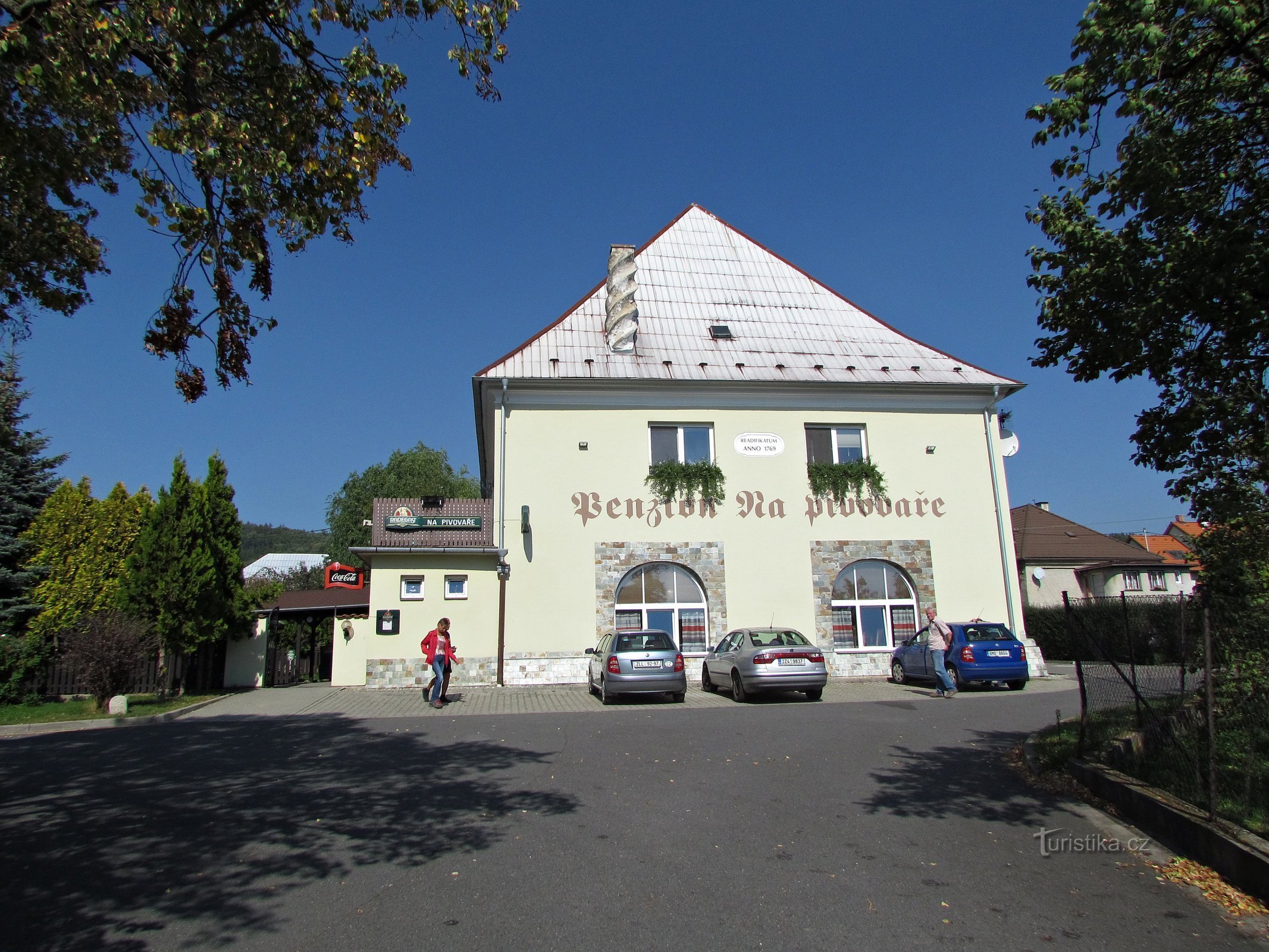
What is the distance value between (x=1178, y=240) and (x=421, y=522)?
56.8ft

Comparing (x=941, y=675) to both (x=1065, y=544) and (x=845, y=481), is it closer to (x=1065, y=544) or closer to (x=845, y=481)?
(x=845, y=481)

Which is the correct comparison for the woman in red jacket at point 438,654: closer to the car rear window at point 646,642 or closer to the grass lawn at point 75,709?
the car rear window at point 646,642

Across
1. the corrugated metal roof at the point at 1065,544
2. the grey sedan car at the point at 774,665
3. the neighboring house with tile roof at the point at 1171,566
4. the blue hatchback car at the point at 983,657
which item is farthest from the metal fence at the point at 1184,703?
the corrugated metal roof at the point at 1065,544

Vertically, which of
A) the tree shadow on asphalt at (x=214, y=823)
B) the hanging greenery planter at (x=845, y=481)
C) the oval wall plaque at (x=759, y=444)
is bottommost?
the tree shadow on asphalt at (x=214, y=823)

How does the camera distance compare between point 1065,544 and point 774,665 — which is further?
point 1065,544

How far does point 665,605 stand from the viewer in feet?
70.8

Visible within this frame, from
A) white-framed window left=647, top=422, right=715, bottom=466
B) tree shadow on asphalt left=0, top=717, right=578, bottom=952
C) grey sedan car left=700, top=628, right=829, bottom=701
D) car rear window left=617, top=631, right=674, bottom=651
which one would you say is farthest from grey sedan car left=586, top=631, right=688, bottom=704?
white-framed window left=647, top=422, right=715, bottom=466

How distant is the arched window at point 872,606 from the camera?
2216 centimetres

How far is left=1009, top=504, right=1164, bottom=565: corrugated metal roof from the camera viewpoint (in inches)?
1357

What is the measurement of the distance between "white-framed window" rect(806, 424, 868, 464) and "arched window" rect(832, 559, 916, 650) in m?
2.94

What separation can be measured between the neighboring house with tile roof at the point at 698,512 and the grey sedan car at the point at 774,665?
300 centimetres

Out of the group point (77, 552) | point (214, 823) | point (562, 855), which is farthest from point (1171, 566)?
point (77, 552)

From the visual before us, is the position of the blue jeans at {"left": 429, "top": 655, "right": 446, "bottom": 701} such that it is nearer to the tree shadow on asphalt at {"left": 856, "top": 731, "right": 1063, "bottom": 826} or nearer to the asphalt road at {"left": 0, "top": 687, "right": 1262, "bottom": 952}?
the asphalt road at {"left": 0, "top": 687, "right": 1262, "bottom": 952}

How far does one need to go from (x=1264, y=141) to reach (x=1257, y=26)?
4.29 ft
